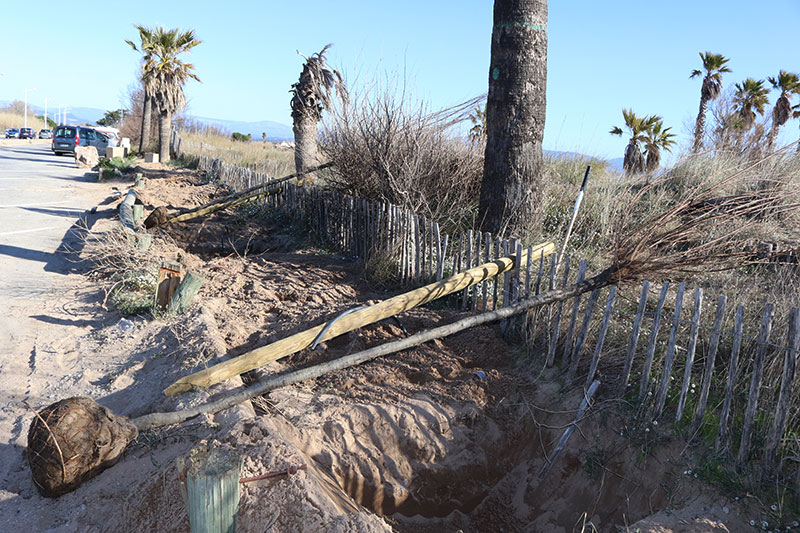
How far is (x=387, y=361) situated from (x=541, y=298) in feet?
4.59

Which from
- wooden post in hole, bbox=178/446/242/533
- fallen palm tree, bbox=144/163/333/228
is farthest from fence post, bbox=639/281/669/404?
fallen palm tree, bbox=144/163/333/228

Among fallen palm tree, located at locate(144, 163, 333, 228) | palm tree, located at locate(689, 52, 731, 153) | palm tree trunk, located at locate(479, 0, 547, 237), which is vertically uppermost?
palm tree, located at locate(689, 52, 731, 153)

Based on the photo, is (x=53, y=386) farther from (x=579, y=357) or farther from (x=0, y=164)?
(x=0, y=164)

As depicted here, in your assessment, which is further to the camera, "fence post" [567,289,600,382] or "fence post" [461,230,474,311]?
"fence post" [461,230,474,311]

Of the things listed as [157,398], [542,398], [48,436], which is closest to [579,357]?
[542,398]

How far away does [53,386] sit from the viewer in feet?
14.5

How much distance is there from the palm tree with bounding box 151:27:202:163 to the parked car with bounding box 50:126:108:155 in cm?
740

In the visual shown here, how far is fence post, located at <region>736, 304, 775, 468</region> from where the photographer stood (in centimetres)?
302

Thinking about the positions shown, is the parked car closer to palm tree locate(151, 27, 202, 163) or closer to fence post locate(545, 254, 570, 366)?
palm tree locate(151, 27, 202, 163)

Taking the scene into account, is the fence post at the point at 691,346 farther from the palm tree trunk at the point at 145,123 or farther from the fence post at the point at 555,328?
the palm tree trunk at the point at 145,123

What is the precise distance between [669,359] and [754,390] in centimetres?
50

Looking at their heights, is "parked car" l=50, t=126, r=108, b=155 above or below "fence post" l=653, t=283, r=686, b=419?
above

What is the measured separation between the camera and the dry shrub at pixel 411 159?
7.69 metres

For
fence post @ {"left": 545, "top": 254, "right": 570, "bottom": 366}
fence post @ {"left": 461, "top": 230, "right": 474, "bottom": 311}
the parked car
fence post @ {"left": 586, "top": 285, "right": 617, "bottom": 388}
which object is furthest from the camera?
the parked car
